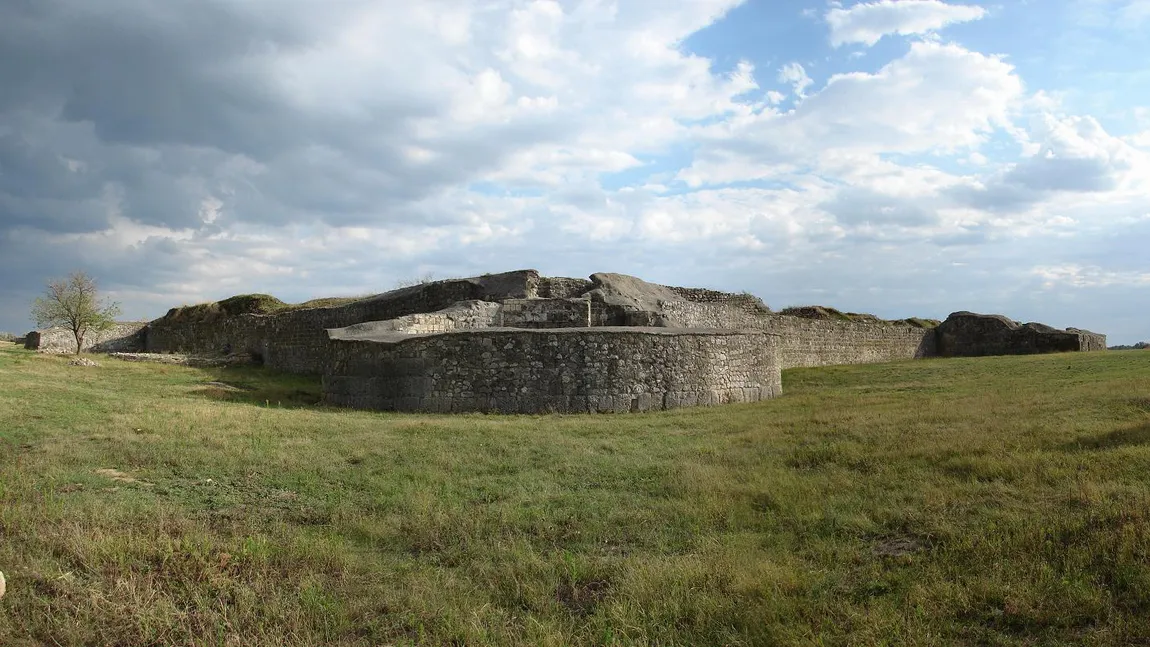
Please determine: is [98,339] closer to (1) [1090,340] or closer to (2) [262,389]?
(2) [262,389]

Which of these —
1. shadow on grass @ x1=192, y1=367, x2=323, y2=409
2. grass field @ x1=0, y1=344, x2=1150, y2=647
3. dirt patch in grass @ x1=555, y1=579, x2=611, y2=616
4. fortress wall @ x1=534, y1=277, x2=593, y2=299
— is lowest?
dirt patch in grass @ x1=555, y1=579, x2=611, y2=616

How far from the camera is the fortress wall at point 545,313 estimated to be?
56.4ft

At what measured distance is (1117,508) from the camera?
15.4 feet

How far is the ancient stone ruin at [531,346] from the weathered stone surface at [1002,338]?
12.4m

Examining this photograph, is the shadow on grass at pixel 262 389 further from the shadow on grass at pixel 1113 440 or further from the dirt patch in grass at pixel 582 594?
the shadow on grass at pixel 1113 440

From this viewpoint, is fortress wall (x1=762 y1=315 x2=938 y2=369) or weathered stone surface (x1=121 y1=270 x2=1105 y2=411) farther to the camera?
fortress wall (x1=762 y1=315 x2=938 y2=369)

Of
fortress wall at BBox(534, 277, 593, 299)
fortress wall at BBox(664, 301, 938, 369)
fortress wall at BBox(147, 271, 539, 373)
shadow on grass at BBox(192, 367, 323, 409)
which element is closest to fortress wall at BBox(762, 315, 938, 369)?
fortress wall at BBox(664, 301, 938, 369)

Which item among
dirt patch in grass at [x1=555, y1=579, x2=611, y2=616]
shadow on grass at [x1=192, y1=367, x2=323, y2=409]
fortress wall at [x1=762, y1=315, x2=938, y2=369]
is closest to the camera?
dirt patch in grass at [x1=555, y1=579, x2=611, y2=616]

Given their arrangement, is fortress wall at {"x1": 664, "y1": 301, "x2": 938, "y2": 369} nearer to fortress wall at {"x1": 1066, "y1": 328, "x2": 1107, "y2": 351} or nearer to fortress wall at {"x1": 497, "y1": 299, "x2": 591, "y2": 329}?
fortress wall at {"x1": 497, "y1": 299, "x2": 591, "y2": 329}

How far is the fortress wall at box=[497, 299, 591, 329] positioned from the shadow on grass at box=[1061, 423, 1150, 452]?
37.1ft

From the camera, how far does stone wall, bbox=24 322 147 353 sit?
33.2 m

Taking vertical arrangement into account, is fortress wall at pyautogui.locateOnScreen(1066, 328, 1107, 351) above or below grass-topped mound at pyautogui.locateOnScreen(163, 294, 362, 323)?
below

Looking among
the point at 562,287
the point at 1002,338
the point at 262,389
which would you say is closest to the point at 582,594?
the point at 262,389

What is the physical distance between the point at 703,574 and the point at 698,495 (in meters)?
2.26
